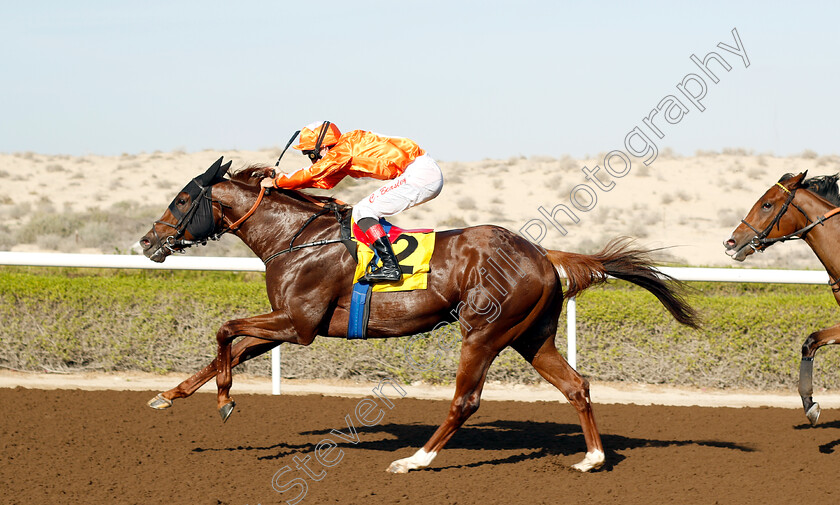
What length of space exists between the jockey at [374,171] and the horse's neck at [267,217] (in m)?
0.17

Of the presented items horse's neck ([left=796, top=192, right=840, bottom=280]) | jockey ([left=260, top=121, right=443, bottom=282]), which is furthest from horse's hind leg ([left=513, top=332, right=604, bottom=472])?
horse's neck ([left=796, top=192, right=840, bottom=280])

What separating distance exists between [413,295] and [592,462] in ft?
4.55

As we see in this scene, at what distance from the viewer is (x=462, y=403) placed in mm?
4754

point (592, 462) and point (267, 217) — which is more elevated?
point (267, 217)

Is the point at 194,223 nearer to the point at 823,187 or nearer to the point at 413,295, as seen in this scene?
the point at 413,295

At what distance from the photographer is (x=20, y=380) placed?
7.43 meters

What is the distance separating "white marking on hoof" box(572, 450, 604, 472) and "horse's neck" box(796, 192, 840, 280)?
2.03 meters

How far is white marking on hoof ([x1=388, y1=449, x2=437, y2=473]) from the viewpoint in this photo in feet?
15.4

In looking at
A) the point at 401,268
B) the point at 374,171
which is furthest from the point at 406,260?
the point at 374,171

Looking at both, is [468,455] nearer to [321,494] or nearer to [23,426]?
[321,494]

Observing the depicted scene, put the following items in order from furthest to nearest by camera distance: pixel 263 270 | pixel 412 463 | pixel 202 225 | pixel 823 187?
pixel 263 270 → pixel 823 187 → pixel 202 225 → pixel 412 463

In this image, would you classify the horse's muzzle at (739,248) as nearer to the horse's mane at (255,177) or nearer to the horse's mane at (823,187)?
the horse's mane at (823,187)

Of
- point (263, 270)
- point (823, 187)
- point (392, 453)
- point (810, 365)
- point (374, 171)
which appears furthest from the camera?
point (263, 270)

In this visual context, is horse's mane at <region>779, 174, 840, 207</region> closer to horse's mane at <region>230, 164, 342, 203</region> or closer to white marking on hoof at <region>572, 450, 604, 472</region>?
white marking on hoof at <region>572, 450, 604, 472</region>
